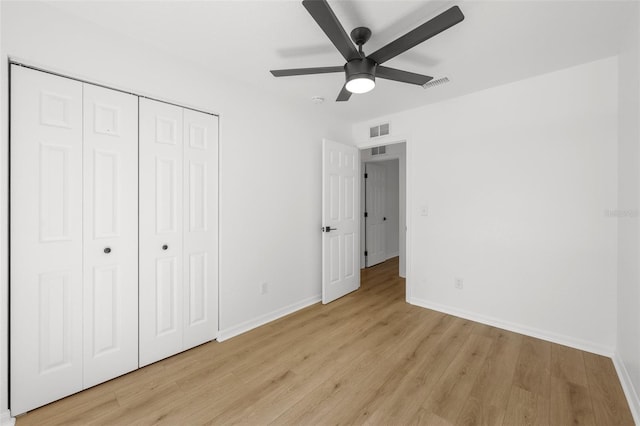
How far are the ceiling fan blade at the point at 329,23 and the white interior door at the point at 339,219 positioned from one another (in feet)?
5.91

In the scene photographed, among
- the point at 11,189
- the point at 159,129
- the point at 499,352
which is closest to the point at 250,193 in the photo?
the point at 159,129

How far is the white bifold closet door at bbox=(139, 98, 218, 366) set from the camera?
84.7 inches

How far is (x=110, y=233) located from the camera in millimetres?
1975

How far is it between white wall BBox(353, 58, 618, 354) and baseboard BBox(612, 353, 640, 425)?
0.75 ft

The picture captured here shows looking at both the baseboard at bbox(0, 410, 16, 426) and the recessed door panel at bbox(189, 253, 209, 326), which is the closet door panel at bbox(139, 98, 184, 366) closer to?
the recessed door panel at bbox(189, 253, 209, 326)

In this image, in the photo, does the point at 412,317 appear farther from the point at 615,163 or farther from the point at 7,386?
the point at 7,386

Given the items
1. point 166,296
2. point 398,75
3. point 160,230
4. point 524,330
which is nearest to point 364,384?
point 166,296

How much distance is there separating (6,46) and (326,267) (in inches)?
127

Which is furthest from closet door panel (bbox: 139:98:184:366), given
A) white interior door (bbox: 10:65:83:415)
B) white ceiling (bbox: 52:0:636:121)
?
white ceiling (bbox: 52:0:636:121)

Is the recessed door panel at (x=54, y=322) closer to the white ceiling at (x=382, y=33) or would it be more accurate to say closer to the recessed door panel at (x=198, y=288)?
the recessed door panel at (x=198, y=288)

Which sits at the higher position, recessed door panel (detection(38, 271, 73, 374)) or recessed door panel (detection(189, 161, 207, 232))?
recessed door panel (detection(189, 161, 207, 232))

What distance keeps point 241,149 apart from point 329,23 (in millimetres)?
1635

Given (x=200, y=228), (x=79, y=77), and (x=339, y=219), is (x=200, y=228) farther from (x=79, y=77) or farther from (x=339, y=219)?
(x=339, y=219)

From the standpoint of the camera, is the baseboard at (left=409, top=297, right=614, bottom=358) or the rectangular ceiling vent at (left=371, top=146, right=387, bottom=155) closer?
the baseboard at (left=409, top=297, right=614, bottom=358)
